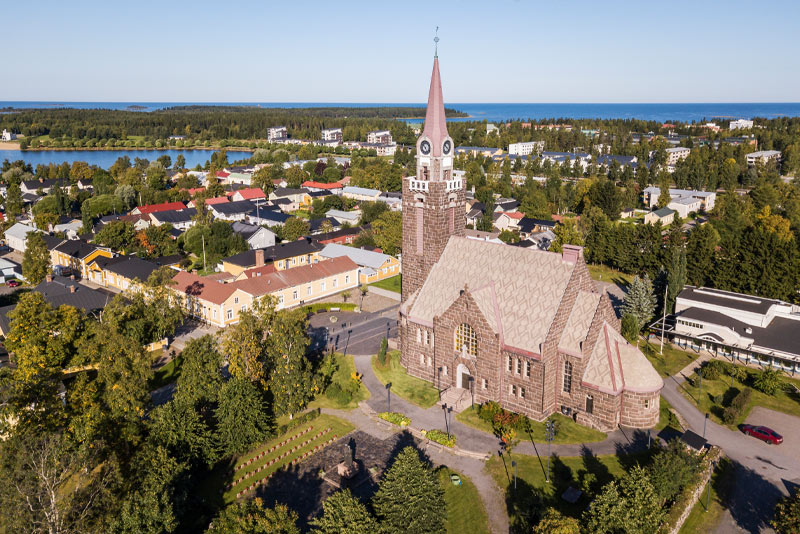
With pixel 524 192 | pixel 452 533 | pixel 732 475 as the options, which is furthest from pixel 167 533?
pixel 524 192

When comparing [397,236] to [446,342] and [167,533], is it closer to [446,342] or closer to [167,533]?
[446,342]

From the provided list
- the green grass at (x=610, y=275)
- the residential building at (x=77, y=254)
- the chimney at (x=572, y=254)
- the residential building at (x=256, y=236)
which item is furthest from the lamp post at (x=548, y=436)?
the residential building at (x=77, y=254)

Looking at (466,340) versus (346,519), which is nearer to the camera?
(346,519)

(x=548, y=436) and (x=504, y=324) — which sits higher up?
(x=504, y=324)

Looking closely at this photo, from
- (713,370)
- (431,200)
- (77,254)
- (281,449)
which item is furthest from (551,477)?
(77,254)

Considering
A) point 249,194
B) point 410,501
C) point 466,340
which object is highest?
point 249,194

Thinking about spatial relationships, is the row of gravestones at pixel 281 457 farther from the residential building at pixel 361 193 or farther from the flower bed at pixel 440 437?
the residential building at pixel 361 193

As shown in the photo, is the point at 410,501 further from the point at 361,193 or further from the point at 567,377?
the point at 361,193
